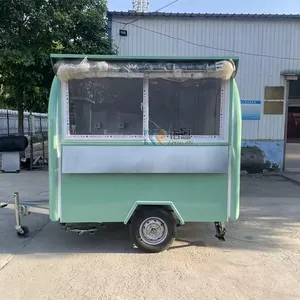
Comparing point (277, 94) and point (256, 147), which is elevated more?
point (277, 94)

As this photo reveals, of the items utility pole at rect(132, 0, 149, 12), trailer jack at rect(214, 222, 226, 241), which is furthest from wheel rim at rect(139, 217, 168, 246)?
utility pole at rect(132, 0, 149, 12)

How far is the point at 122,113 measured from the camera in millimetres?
5000

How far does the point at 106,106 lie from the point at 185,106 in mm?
1071

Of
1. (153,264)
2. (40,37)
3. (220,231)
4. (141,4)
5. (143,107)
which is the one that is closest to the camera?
(153,264)

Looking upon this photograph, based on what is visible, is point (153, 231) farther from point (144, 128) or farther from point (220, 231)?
point (144, 128)

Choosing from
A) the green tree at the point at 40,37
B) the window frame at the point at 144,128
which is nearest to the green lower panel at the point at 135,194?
the window frame at the point at 144,128

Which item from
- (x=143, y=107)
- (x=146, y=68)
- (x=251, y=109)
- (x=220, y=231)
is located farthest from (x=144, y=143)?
(x=251, y=109)

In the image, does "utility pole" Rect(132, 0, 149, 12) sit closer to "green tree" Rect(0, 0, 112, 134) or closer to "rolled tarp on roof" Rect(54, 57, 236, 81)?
"green tree" Rect(0, 0, 112, 134)

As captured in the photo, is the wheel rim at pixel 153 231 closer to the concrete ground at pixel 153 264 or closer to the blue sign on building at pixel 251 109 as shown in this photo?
the concrete ground at pixel 153 264

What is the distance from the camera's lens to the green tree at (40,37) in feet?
37.1

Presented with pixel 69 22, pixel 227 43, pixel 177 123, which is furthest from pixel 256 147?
pixel 177 123

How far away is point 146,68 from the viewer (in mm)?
4625

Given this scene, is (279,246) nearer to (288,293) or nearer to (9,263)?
(288,293)

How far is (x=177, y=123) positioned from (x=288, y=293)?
7.96 ft
